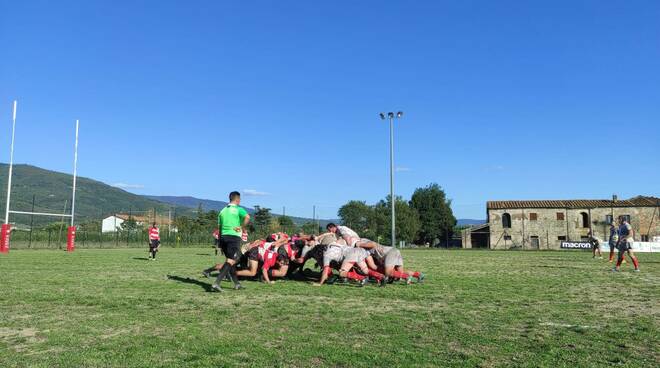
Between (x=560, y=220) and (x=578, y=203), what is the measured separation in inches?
160

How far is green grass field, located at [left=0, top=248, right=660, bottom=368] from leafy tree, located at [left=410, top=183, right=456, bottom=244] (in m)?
84.7

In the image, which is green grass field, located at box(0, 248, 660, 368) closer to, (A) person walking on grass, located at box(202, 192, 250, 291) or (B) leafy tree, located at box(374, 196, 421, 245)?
(A) person walking on grass, located at box(202, 192, 250, 291)

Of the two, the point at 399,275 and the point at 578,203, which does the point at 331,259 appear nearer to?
the point at 399,275

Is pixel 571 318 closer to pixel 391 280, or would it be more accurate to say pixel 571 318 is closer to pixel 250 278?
pixel 391 280

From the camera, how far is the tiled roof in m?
66.6

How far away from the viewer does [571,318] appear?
21.0 ft

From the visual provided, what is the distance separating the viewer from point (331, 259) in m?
10.7

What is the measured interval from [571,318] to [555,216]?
68521mm

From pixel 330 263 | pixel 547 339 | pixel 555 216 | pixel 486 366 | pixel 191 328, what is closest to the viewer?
pixel 486 366

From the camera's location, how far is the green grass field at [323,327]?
4.28m

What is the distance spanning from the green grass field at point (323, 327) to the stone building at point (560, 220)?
6338cm

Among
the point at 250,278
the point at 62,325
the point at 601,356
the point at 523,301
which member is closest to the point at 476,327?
the point at 601,356

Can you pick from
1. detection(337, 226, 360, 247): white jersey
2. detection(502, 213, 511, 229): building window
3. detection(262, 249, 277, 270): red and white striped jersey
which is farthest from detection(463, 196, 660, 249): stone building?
detection(262, 249, 277, 270): red and white striped jersey

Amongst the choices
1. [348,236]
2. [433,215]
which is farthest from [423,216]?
[348,236]
